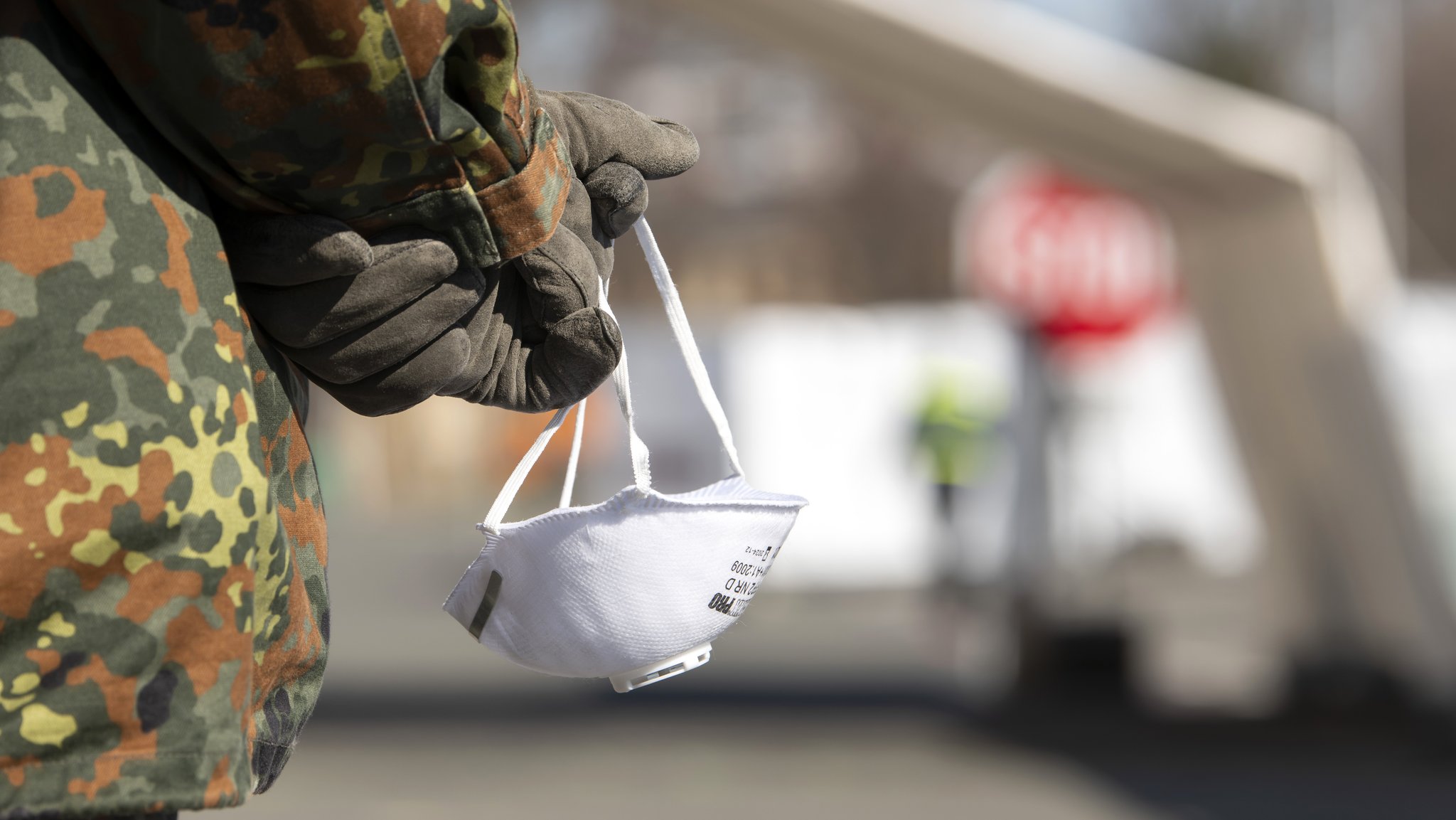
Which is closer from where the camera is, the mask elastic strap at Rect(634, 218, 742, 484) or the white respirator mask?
the white respirator mask

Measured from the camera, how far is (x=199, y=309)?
1301 mm

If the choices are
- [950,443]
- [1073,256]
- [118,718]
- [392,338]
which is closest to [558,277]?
[392,338]

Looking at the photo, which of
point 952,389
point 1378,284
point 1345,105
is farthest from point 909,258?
point 1378,284

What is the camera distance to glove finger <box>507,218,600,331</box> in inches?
61.8

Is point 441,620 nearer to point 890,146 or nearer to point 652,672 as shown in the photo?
point 652,672

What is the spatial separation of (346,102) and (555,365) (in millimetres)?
397

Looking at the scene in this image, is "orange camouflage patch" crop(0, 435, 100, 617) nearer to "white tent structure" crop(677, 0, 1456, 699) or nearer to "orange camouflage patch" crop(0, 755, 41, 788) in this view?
"orange camouflage patch" crop(0, 755, 41, 788)

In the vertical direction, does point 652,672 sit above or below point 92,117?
below

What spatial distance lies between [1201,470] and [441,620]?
291 inches

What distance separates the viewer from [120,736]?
4.04 feet

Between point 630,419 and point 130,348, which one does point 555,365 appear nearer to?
point 630,419

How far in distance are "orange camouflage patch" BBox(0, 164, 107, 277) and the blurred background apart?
752 mm

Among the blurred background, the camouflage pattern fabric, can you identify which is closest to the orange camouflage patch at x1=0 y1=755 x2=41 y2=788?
the camouflage pattern fabric

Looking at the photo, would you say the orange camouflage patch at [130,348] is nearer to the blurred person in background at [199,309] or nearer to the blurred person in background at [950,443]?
the blurred person in background at [199,309]
